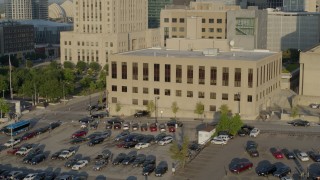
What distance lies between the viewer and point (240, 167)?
47281 millimetres

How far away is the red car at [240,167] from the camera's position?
46.9 metres

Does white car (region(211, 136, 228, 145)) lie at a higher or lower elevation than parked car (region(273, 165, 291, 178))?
higher

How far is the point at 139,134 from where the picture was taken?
60.9 metres

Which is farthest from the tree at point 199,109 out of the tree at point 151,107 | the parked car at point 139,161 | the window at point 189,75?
the parked car at point 139,161

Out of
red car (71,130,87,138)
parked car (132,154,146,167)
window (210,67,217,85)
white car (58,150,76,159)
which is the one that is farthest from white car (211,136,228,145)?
red car (71,130,87,138)

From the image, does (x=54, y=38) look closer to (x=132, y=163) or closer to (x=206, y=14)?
(x=206, y=14)

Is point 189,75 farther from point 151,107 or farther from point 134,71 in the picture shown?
point 134,71

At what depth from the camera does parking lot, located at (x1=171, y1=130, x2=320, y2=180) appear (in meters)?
46.7

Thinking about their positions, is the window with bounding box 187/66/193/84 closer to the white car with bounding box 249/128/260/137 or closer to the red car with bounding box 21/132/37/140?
the white car with bounding box 249/128/260/137

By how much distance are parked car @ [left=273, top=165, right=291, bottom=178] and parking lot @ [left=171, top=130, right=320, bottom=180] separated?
0.46 meters

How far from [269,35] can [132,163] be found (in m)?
102

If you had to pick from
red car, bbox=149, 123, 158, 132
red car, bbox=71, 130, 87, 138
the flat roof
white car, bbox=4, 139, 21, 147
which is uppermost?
the flat roof

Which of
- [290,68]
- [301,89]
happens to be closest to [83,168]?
[301,89]

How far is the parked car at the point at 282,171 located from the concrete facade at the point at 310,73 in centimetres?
3392
